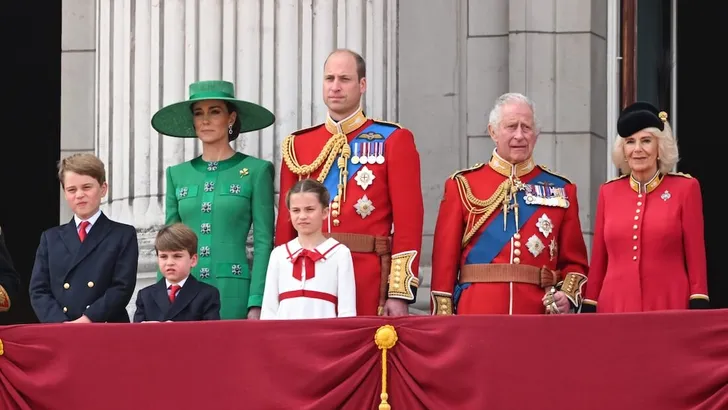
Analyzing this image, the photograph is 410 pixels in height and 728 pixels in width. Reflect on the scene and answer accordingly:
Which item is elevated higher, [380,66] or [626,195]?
[380,66]

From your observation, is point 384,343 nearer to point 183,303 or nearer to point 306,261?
point 306,261

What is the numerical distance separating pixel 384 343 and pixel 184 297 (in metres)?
1.19

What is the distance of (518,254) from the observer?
8539 mm

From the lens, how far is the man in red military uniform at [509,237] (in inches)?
334

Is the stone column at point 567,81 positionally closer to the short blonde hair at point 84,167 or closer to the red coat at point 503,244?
the red coat at point 503,244

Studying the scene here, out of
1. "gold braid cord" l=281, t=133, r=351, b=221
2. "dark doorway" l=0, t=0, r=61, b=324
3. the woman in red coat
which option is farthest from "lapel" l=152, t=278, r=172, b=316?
"dark doorway" l=0, t=0, r=61, b=324

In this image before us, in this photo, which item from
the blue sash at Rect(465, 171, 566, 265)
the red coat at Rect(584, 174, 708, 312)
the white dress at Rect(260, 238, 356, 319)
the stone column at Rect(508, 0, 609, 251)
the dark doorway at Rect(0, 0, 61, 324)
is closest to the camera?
the white dress at Rect(260, 238, 356, 319)

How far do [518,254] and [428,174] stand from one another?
2541 mm

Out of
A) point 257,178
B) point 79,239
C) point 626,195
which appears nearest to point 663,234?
point 626,195

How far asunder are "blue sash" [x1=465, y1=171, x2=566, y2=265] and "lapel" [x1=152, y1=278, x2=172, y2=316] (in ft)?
4.34

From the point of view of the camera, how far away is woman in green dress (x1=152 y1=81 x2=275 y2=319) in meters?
8.73

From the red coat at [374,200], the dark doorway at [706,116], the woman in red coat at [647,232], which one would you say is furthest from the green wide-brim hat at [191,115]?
the dark doorway at [706,116]

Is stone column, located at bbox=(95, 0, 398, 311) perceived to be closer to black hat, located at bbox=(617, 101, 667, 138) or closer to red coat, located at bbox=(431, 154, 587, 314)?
red coat, located at bbox=(431, 154, 587, 314)

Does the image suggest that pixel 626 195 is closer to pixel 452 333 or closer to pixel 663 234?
pixel 663 234
